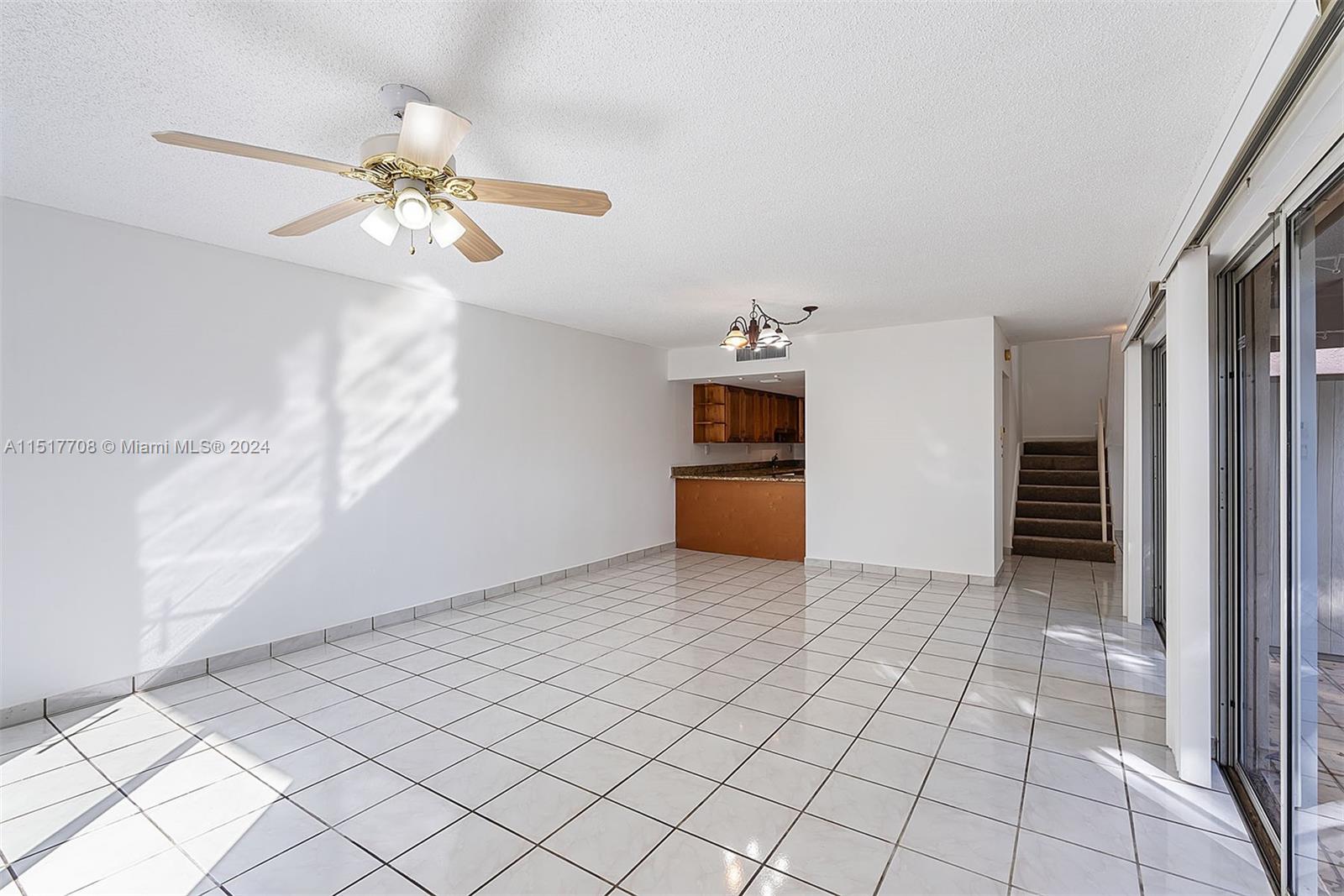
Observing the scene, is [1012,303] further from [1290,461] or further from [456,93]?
[456,93]

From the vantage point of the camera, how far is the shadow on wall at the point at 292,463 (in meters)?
3.64

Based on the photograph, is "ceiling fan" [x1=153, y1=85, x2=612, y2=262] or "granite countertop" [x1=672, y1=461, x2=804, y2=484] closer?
"ceiling fan" [x1=153, y1=85, x2=612, y2=262]

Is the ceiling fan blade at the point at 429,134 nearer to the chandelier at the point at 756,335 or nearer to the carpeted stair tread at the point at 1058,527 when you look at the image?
the chandelier at the point at 756,335

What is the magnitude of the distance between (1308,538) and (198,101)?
3804mm

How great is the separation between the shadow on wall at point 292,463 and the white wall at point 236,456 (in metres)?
0.01

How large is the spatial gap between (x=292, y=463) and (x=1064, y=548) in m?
7.89

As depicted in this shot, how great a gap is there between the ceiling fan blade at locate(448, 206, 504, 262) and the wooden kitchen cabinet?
592cm

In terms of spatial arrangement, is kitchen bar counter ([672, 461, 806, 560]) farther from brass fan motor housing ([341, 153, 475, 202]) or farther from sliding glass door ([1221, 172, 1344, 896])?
brass fan motor housing ([341, 153, 475, 202])

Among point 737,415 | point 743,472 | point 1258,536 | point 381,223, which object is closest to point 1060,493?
point 743,472

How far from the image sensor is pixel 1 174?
9.17 ft

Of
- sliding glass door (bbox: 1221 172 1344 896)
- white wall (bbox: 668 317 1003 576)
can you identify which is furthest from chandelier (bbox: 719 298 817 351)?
sliding glass door (bbox: 1221 172 1344 896)

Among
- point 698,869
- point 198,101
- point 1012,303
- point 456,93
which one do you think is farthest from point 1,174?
point 1012,303

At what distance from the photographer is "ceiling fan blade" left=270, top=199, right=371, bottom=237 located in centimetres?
238

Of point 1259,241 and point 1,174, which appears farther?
point 1,174
